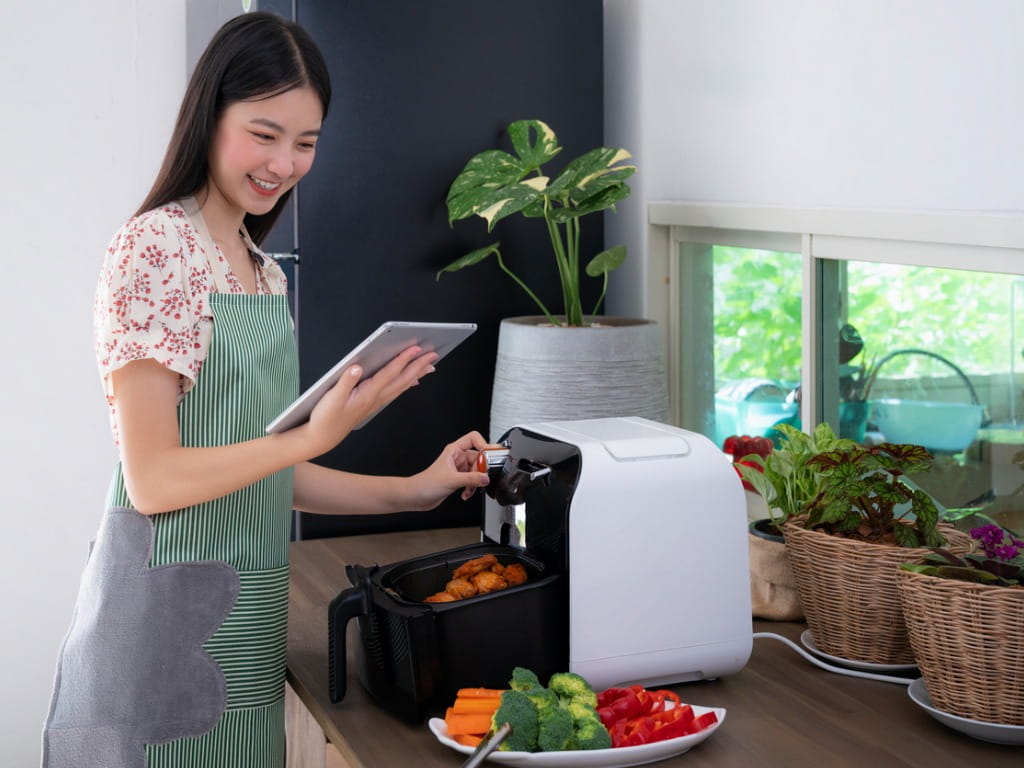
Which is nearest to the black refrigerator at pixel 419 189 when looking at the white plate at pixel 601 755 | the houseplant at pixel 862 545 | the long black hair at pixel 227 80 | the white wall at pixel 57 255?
the white wall at pixel 57 255

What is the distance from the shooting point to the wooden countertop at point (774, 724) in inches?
48.4

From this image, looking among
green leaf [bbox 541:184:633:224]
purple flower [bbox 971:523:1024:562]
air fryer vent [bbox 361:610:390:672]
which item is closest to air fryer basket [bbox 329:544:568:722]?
air fryer vent [bbox 361:610:390:672]

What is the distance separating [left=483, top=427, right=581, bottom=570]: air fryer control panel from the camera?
1.38m

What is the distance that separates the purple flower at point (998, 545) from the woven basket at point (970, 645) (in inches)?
2.8

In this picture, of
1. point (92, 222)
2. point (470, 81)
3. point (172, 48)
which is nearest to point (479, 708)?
point (470, 81)

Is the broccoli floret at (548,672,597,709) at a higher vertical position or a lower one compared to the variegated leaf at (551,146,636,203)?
Answer: lower

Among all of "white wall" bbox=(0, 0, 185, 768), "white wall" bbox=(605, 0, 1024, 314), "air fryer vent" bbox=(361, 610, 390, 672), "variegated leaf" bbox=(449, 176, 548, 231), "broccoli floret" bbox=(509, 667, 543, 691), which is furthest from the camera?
"white wall" bbox=(0, 0, 185, 768)

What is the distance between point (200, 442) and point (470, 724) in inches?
18.0

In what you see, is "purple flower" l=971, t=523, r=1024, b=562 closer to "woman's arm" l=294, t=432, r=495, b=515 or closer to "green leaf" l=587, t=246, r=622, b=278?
"woman's arm" l=294, t=432, r=495, b=515

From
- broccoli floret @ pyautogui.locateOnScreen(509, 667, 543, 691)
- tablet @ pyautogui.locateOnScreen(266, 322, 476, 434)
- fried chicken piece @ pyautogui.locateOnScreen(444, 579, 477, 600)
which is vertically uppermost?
tablet @ pyautogui.locateOnScreen(266, 322, 476, 434)

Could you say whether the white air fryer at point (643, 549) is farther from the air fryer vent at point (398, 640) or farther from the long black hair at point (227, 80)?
the long black hair at point (227, 80)

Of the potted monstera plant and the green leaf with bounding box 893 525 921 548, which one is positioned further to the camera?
the potted monstera plant

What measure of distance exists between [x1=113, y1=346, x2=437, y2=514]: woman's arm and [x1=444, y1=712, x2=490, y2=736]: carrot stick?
0.33 m

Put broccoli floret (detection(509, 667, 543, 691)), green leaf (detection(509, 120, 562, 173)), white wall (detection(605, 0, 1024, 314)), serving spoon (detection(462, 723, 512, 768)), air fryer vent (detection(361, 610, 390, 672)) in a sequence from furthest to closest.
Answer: green leaf (detection(509, 120, 562, 173))
white wall (detection(605, 0, 1024, 314))
air fryer vent (detection(361, 610, 390, 672))
broccoli floret (detection(509, 667, 543, 691))
serving spoon (detection(462, 723, 512, 768))
